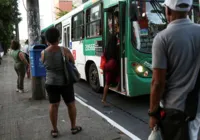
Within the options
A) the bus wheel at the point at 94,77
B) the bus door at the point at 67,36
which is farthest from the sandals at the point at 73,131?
the bus door at the point at 67,36

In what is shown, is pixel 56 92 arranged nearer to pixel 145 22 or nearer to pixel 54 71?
pixel 54 71

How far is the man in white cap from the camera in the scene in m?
2.27

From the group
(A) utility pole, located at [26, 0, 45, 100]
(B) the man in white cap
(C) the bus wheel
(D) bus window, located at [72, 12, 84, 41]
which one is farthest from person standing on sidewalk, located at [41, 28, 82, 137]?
(D) bus window, located at [72, 12, 84, 41]

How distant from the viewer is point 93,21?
8539 millimetres

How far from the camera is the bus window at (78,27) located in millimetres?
9664

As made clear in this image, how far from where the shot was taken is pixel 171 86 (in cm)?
236

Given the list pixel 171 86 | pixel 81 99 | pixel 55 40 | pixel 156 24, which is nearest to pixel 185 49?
pixel 171 86

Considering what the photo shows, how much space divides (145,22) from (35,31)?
332 centimetres

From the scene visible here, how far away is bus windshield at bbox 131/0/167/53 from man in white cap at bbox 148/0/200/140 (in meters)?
4.03

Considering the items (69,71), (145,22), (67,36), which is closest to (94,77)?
(145,22)

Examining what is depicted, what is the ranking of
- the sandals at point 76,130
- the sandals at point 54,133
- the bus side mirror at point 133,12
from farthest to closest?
1. the bus side mirror at point 133,12
2. the sandals at point 76,130
3. the sandals at point 54,133

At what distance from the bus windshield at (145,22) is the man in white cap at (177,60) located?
4.03 meters

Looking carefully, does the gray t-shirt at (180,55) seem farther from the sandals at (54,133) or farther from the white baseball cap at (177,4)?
the sandals at (54,133)

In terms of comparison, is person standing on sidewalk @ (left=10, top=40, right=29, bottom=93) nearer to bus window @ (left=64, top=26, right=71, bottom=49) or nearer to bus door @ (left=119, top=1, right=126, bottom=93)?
bus window @ (left=64, top=26, right=71, bottom=49)
